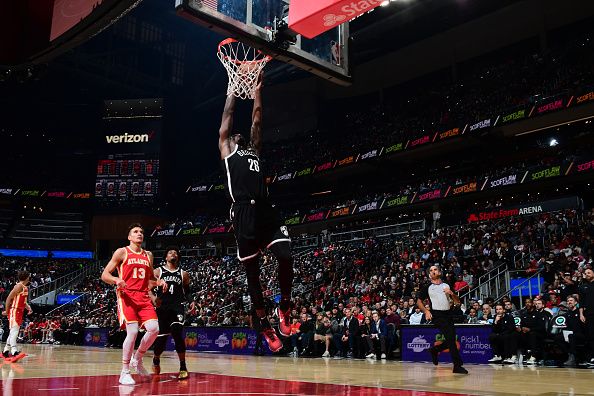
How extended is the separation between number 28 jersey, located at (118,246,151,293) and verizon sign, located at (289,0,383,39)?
3735 millimetres

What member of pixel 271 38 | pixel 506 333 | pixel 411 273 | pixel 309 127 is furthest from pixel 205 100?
pixel 271 38

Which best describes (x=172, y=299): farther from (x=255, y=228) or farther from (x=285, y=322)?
(x=255, y=228)

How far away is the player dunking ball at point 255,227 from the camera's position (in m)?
5.57

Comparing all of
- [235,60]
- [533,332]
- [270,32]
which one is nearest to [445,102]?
[533,332]

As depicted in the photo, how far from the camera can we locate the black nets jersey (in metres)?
9.24

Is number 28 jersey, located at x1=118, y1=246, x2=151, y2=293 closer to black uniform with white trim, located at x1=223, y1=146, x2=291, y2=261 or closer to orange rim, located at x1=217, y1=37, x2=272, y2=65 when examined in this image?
black uniform with white trim, located at x1=223, y1=146, x2=291, y2=261

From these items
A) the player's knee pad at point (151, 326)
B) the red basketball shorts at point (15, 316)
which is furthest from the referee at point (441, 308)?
the red basketball shorts at point (15, 316)

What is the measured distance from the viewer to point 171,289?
9.27 meters

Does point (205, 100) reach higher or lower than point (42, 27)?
higher

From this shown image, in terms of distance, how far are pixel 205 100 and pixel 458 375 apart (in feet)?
114

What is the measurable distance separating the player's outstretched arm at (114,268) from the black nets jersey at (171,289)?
174 cm

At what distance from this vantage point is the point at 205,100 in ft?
135

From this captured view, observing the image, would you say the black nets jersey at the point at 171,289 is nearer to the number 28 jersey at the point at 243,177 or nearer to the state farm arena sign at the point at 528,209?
the number 28 jersey at the point at 243,177

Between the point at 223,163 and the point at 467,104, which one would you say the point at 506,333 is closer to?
the point at 223,163
